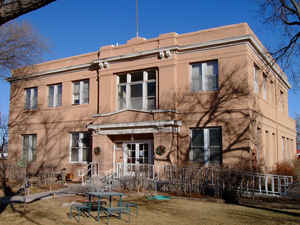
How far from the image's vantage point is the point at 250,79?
17062 millimetres

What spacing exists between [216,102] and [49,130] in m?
12.6

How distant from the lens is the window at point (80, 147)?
2150 centimetres

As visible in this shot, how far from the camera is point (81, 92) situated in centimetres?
2227

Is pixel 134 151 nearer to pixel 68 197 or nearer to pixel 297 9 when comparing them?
pixel 68 197

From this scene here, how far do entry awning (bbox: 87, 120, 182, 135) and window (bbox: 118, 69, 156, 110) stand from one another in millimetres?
1520

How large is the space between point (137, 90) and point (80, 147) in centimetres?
577

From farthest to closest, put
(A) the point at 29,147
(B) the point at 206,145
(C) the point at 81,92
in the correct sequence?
(A) the point at 29,147 < (C) the point at 81,92 < (B) the point at 206,145

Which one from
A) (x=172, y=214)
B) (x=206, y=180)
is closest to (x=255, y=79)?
(x=206, y=180)

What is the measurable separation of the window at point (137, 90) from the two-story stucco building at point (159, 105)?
0.06m

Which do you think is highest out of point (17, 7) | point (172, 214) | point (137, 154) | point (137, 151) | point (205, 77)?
point (205, 77)

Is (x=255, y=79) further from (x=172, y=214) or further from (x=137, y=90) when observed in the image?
(x=172, y=214)

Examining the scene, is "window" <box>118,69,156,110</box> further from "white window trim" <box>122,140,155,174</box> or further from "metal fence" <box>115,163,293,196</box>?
"metal fence" <box>115,163,293,196</box>

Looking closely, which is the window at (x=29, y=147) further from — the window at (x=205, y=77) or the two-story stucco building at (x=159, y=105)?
the window at (x=205, y=77)

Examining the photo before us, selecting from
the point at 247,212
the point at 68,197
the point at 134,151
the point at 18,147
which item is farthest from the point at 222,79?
the point at 18,147
